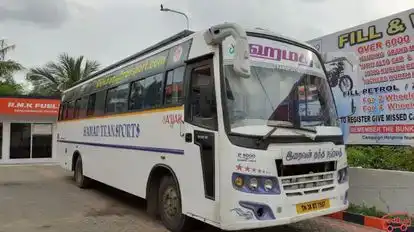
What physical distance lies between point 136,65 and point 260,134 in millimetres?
4282

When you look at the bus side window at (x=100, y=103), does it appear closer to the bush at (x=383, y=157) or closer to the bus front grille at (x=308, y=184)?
the bush at (x=383, y=157)

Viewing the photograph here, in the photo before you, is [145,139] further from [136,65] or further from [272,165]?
[272,165]

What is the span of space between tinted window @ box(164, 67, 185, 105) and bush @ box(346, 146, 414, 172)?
412cm

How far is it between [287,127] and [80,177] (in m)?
8.64

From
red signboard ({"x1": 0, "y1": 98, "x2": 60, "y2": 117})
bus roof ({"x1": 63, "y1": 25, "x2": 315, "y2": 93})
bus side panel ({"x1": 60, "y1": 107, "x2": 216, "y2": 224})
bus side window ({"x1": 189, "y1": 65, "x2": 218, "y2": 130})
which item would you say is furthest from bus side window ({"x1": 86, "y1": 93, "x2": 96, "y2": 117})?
red signboard ({"x1": 0, "y1": 98, "x2": 60, "y2": 117})

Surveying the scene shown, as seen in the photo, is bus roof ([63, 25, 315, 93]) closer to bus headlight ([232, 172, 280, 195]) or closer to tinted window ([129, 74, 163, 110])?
tinted window ([129, 74, 163, 110])

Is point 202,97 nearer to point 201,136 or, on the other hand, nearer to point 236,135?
point 201,136

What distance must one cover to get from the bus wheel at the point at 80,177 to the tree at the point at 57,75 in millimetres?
17858

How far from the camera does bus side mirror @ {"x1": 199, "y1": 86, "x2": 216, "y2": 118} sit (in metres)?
5.85

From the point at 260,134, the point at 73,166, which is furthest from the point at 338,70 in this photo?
the point at 73,166

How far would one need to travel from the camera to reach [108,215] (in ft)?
28.4

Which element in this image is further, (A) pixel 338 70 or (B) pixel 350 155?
(A) pixel 338 70

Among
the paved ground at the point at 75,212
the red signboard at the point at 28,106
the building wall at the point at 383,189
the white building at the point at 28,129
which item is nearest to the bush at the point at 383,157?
the building wall at the point at 383,189

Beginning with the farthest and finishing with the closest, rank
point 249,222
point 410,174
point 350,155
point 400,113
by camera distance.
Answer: point 350,155, point 400,113, point 410,174, point 249,222
